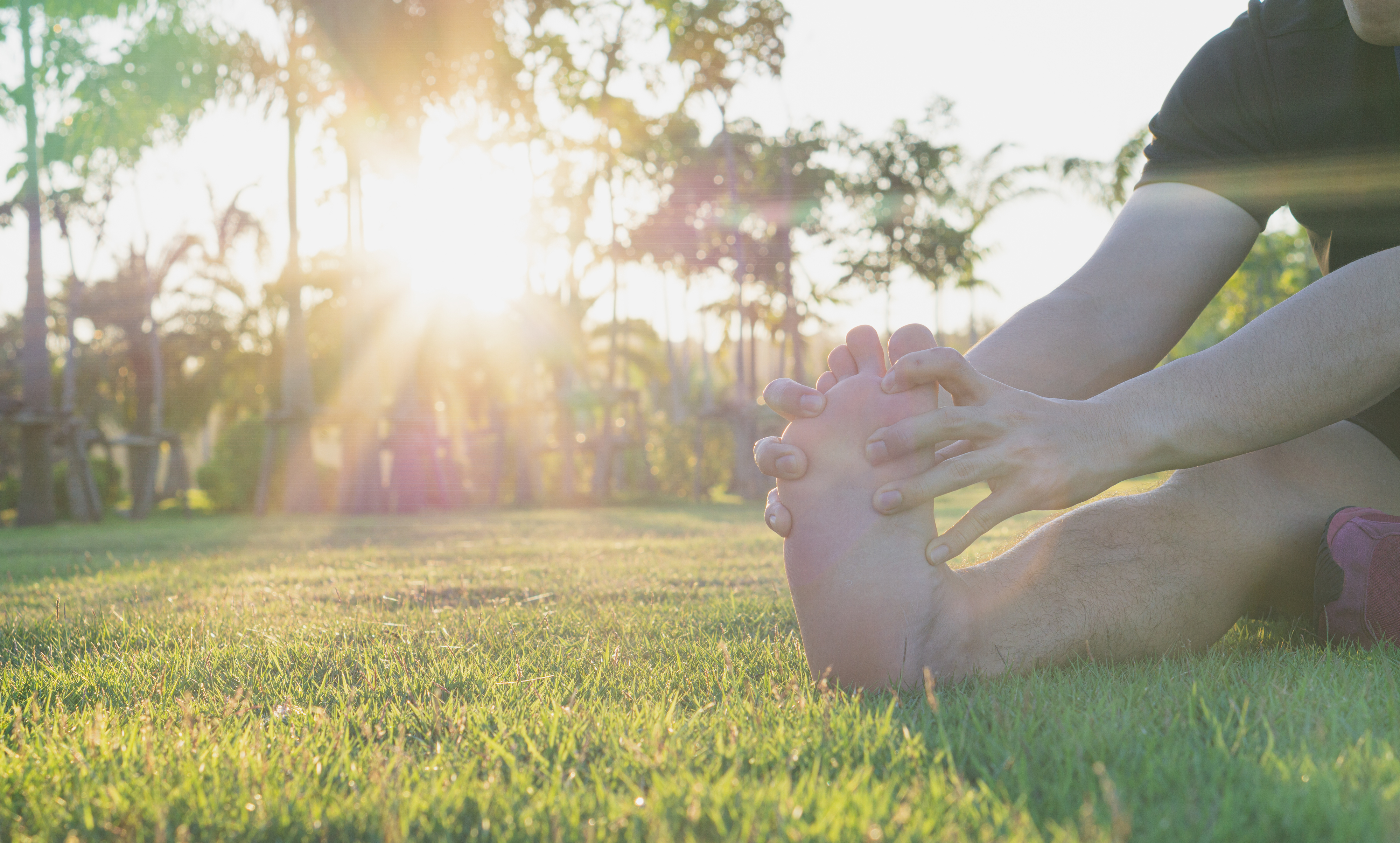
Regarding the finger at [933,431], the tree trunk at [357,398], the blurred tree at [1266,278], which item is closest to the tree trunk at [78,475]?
the tree trunk at [357,398]

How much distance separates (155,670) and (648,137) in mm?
16392

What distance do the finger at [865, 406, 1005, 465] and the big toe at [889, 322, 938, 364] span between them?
0.53ft

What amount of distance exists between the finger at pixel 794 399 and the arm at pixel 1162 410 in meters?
0.12

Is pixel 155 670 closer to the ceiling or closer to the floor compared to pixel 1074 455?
closer to the floor

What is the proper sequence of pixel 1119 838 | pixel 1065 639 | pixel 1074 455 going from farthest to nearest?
pixel 1065 639 < pixel 1074 455 < pixel 1119 838

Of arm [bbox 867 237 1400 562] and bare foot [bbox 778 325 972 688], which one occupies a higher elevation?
arm [bbox 867 237 1400 562]

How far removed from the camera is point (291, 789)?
3.08 feet

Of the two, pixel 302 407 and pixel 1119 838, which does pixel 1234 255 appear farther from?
pixel 302 407

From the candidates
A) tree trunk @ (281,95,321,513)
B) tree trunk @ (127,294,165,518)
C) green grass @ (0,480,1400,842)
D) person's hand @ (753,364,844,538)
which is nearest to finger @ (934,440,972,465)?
person's hand @ (753,364,844,538)

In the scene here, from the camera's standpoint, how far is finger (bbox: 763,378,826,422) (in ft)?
4.80

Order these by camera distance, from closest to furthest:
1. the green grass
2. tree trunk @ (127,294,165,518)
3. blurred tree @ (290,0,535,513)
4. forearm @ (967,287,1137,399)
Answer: the green grass → forearm @ (967,287,1137,399) → blurred tree @ (290,0,535,513) → tree trunk @ (127,294,165,518)

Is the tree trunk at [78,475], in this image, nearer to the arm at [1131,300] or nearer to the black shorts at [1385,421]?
the arm at [1131,300]

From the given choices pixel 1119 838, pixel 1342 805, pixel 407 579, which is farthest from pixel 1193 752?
pixel 407 579

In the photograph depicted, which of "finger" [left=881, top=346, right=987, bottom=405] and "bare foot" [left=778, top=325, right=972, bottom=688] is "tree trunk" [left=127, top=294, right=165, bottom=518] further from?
"finger" [left=881, top=346, right=987, bottom=405]
